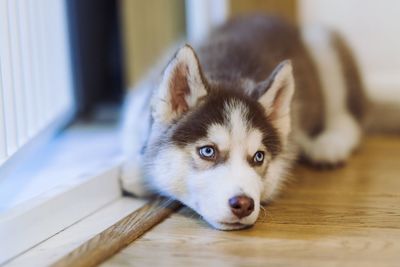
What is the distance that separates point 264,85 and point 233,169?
349mm

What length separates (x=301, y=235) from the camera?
5.67ft

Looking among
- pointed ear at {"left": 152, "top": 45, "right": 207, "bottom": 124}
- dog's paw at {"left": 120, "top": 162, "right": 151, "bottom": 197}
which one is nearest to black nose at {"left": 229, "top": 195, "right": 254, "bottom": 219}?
pointed ear at {"left": 152, "top": 45, "right": 207, "bottom": 124}

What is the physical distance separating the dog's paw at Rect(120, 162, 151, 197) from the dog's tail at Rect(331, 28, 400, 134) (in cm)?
117

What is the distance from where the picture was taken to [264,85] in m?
1.97

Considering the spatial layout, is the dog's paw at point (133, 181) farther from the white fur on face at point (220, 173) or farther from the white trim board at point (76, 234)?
the white fur on face at point (220, 173)

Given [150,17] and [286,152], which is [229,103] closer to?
[286,152]

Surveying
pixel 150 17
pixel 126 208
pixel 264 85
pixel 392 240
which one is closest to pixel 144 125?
pixel 126 208

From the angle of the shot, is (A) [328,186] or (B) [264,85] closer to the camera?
(B) [264,85]

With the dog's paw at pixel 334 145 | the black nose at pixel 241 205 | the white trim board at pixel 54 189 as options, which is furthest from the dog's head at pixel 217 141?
the dog's paw at pixel 334 145

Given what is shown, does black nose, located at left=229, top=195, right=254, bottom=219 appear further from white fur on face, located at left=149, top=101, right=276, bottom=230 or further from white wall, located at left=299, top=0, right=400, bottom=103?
white wall, located at left=299, top=0, right=400, bottom=103

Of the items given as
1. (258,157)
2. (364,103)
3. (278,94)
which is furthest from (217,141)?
(364,103)

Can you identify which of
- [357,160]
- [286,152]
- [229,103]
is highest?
[229,103]

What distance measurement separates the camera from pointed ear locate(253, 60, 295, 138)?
194 cm

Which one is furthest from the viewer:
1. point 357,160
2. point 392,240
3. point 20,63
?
point 357,160
